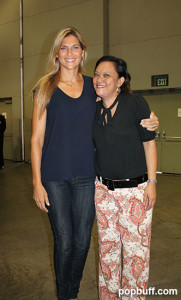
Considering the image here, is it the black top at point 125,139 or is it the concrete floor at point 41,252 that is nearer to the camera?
the black top at point 125,139

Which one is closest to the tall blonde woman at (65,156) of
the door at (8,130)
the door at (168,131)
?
the door at (168,131)

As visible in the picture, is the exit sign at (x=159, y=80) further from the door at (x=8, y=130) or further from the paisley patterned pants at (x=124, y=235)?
the paisley patterned pants at (x=124, y=235)

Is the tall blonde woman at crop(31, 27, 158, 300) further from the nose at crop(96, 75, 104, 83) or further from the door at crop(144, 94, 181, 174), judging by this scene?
the door at crop(144, 94, 181, 174)

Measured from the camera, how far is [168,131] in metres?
7.25

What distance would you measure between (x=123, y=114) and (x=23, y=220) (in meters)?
2.74

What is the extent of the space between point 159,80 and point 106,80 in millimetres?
5769

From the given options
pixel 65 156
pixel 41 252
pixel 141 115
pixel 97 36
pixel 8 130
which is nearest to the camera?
pixel 141 115

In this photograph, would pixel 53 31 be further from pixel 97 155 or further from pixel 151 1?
pixel 97 155

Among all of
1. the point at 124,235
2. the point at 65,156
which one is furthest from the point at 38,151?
the point at 124,235

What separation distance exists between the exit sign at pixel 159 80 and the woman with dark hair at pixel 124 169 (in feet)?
18.4

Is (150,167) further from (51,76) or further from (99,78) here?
(51,76)

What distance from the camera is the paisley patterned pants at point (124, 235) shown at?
1.68 m

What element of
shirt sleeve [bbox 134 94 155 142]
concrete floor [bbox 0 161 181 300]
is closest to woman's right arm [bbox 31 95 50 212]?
shirt sleeve [bbox 134 94 155 142]

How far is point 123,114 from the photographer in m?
1.65
